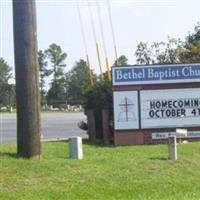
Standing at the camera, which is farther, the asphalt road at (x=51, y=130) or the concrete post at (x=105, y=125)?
the asphalt road at (x=51, y=130)

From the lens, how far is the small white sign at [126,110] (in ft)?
56.0

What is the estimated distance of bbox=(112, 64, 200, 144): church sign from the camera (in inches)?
672

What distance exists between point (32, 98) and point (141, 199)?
3395 millimetres

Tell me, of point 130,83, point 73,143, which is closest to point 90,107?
point 130,83

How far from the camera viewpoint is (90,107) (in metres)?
→ 18.5

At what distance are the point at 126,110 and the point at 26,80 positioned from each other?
5.24 meters

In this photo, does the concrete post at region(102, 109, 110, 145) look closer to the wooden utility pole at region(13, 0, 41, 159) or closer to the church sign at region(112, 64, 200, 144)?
the church sign at region(112, 64, 200, 144)

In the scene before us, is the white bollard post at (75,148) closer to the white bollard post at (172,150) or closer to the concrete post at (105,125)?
the white bollard post at (172,150)

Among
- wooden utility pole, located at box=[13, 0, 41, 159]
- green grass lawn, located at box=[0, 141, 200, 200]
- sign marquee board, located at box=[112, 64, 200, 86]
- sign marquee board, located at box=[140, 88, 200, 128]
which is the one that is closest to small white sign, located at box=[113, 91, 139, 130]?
sign marquee board, located at box=[140, 88, 200, 128]

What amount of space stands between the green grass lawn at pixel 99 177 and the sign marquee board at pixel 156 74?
3936 millimetres

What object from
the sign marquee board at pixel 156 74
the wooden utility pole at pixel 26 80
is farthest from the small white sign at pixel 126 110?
the wooden utility pole at pixel 26 80

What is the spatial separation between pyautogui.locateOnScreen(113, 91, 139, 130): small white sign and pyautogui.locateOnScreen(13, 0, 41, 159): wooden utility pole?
4947 mm

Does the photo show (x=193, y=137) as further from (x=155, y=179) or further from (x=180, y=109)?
(x=155, y=179)

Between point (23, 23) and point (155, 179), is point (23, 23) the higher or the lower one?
the higher one
